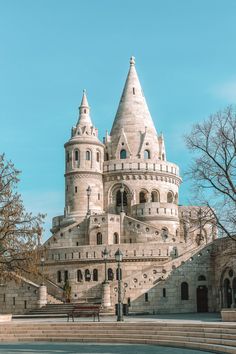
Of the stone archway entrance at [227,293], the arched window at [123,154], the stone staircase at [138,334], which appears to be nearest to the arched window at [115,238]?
the arched window at [123,154]

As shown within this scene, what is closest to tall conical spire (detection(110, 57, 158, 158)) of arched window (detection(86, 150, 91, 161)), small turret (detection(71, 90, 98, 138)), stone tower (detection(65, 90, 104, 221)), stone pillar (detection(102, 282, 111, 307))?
small turret (detection(71, 90, 98, 138))

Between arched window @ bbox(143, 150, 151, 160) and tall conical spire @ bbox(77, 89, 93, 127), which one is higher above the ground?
tall conical spire @ bbox(77, 89, 93, 127)

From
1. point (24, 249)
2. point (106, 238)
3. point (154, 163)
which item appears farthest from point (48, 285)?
point (24, 249)

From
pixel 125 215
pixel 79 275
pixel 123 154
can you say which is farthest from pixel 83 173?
pixel 79 275

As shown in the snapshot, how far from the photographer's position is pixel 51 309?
4638 cm

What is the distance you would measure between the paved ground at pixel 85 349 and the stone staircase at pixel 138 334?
1010 mm

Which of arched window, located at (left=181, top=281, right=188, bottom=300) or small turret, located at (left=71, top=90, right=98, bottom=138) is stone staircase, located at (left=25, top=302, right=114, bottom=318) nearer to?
arched window, located at (left=181, top=281, right=188, bottom=300)

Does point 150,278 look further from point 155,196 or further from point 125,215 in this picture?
point 155,196

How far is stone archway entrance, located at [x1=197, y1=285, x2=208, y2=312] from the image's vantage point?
47.7 m

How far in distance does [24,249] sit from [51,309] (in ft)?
49.4

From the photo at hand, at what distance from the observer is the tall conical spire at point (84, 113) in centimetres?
6539

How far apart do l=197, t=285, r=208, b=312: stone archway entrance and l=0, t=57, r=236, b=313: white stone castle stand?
0.23 feet

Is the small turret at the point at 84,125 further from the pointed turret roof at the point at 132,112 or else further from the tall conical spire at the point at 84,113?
the pointed turret roof at the point at 132,112

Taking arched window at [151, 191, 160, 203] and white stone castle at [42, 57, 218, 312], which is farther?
arched window at [151, 191, 160, 203]
